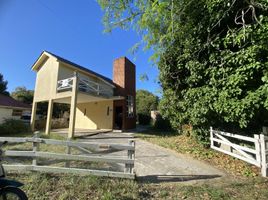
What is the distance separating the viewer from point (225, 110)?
626cm

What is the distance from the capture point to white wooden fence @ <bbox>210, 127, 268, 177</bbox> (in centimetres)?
545

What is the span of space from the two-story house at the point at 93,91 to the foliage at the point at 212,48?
7153mm

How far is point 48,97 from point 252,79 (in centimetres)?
1410

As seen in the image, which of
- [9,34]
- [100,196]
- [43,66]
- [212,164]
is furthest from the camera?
[43,66]

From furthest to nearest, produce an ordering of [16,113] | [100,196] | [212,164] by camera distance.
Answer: [16,113] < [212,164] < [100,196]

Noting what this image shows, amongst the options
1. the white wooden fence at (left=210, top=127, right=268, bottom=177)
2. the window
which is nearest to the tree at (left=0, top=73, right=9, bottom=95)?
the window

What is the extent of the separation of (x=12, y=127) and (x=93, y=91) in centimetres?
761

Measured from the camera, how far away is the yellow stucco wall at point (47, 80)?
14.3 meters

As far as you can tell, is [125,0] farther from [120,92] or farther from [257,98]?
[120,92]

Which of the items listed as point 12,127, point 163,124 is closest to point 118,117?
point 163,124

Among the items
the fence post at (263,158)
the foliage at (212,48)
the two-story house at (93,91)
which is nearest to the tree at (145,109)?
the two-story house at (93,91)

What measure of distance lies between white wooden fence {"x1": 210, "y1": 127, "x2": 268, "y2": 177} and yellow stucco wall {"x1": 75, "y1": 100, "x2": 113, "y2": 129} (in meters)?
11.2

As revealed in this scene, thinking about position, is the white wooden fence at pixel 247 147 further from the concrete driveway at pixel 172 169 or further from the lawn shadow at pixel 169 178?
the lawn shadow at pixel 169 178

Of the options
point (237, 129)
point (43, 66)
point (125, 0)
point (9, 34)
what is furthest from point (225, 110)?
point (43, 66)
